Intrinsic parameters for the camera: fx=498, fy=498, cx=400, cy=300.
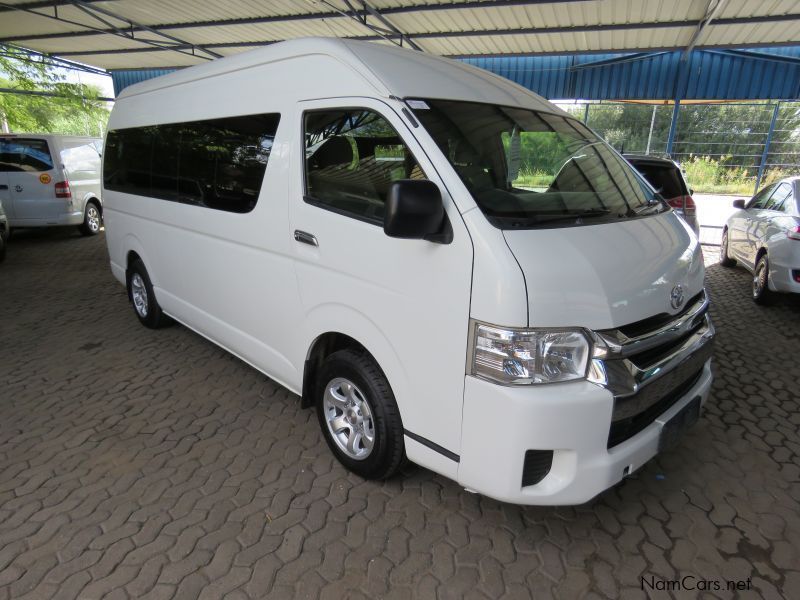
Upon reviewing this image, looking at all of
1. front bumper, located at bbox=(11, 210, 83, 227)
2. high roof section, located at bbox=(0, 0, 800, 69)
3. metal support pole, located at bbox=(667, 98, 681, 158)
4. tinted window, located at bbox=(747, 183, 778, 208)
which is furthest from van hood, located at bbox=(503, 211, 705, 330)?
metal support pole, located at bbox=(667, 98, 681, 158)

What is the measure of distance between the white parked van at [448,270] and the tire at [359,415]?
0.04 ft

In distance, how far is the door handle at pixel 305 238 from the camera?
2.71 m

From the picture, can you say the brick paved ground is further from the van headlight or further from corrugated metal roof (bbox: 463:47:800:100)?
corrugated metal roof (bbox: 463:47:800:100)

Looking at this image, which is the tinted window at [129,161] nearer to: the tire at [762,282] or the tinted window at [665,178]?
the tinted window at [665,178]

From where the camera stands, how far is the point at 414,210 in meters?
2.01

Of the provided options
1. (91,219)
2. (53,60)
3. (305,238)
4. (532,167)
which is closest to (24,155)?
(91,219)

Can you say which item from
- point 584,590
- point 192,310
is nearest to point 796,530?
point 584,590

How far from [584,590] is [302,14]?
10.9 meters

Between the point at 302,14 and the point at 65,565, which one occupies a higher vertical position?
the point at 302,14

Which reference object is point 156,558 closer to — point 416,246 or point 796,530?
point 416,246

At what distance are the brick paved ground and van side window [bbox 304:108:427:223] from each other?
158 centimetres

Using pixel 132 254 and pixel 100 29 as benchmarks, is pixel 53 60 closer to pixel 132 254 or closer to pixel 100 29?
pixel 100 29

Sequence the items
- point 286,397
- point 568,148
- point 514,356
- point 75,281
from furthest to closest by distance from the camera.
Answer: point 75,281 → point 286,397 → point 568,148 → point 514,356

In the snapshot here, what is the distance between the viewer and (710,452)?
10.5 ft
